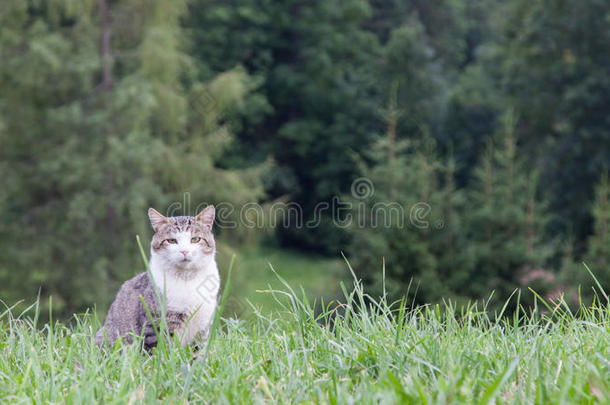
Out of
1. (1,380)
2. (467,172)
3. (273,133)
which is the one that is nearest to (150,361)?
(1,380)

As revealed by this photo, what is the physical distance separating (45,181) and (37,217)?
2.67ft

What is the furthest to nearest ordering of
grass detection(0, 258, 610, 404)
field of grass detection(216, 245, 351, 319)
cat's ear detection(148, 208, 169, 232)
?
field of grass detection(216, 245, 351, 319)
cat's ear detection(148, 208, 169, 232)
grass detection(0, 258, 610, 404)

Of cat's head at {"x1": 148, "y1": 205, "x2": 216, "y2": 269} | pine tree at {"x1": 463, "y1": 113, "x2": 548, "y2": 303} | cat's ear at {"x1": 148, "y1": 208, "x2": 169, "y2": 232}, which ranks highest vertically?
cat's ear at {"x1": 148, "y1": 208, "x2": 169, "y2": 232}

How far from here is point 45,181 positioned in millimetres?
13734

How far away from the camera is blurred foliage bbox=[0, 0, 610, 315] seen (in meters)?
11.2

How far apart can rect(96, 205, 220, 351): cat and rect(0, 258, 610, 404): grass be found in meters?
0.31

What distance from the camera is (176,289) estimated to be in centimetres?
280

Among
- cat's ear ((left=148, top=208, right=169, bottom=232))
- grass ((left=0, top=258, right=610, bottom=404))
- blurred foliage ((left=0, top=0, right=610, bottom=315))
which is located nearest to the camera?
grass ((left=0, top=258, right=610, bottom=404))

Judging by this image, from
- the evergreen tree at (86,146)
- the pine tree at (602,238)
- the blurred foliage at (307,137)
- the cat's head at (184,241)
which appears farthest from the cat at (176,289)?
the evergreen tree at (86,146)

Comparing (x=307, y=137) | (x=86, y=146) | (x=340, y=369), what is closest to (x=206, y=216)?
(x=340, y=369)

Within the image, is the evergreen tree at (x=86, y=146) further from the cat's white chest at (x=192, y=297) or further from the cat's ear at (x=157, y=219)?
the cat's white chest at (x=192, y=297)

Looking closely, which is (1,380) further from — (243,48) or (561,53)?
(243,48)

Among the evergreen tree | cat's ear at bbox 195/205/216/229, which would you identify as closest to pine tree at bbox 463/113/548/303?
the evergreen tree

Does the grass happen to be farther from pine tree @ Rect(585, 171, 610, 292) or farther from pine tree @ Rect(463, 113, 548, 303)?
pine tree @ Rect(585, 171, 610, 292)
